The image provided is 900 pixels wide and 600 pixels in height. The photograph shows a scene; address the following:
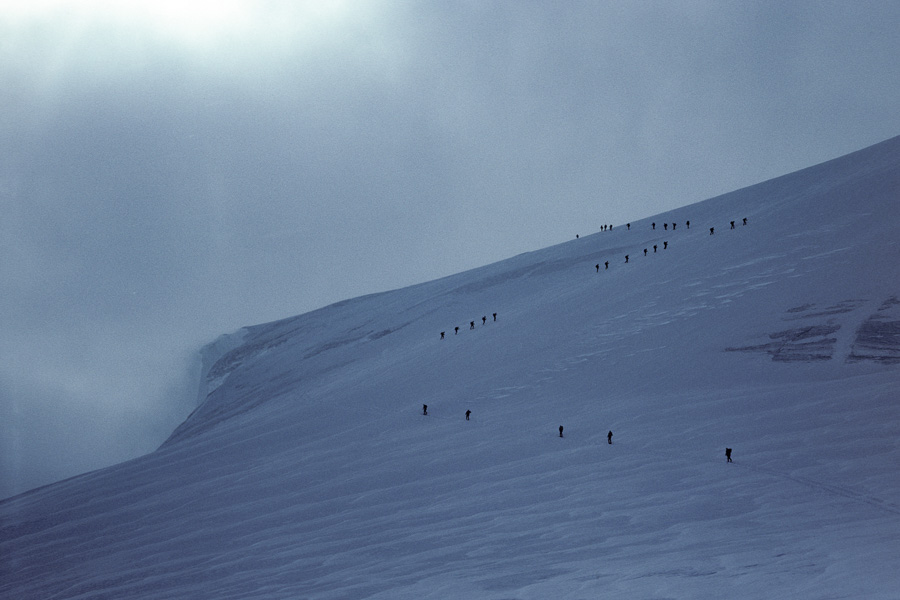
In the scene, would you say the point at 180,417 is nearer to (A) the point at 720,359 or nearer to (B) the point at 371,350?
(B) the point at 371,350

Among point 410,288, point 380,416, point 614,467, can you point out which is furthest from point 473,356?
point 410,288

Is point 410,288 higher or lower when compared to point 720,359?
higher

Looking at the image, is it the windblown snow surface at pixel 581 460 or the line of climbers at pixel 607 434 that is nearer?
the windblown snow surface at pixel 581 460

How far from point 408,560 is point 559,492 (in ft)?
13.1

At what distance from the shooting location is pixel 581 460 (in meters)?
18.1

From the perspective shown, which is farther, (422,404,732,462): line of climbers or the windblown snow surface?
(422,404,732,462): line of climbers

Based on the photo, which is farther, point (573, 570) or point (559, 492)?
point (559, 492)

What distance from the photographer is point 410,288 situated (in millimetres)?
56125

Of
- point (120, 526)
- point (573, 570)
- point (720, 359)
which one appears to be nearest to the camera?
point (573, 570)

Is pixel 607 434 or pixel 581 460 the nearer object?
pixel 581 460

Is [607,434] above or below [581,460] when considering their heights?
above

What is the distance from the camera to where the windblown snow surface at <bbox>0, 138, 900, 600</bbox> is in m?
12.3

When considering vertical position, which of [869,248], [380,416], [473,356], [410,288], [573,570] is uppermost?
[410,288]

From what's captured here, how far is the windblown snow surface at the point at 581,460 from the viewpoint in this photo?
12344mm
